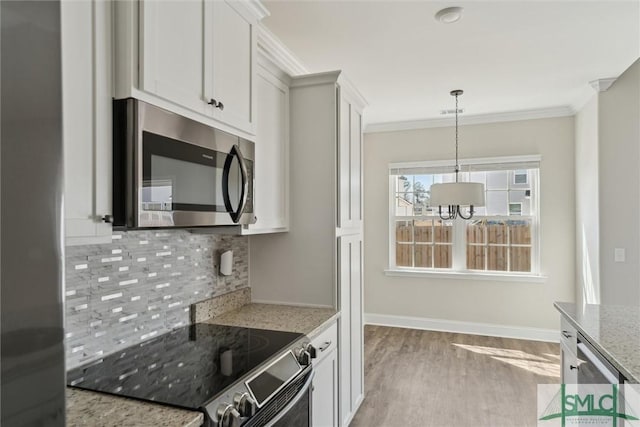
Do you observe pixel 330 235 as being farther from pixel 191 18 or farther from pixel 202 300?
pixel 191 18

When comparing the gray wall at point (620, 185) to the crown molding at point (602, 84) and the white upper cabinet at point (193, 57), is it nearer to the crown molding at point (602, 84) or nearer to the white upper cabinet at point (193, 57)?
the crown molding at point (602, 84)

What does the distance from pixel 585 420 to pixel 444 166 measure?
3.60 metres

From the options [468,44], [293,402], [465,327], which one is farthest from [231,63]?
[465,327]

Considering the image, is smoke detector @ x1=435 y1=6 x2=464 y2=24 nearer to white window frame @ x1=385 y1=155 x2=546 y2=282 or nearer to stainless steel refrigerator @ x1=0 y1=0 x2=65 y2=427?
stainless steel refrigerator @ x1=0 y1=0 x2=65 y2=427

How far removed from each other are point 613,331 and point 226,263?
1.87m

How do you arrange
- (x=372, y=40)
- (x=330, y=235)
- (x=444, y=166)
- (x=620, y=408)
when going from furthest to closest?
(x=444, y=166)
(x=372, y=40)
(x=330, y=235)
(x=620, y=408)

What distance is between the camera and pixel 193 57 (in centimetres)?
144

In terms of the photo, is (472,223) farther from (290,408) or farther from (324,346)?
(290,408)

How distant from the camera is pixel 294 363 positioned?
1615 mm

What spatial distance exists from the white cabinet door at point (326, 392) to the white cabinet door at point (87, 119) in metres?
1.33

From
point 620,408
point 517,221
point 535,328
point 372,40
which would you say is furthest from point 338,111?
point 535,328

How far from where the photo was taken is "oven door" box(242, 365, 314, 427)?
1347mm

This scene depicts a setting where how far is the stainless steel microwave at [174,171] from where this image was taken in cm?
118

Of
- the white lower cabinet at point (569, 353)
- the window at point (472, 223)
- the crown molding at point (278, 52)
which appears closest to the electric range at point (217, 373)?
the white lower cabinet at point (569, 353)
